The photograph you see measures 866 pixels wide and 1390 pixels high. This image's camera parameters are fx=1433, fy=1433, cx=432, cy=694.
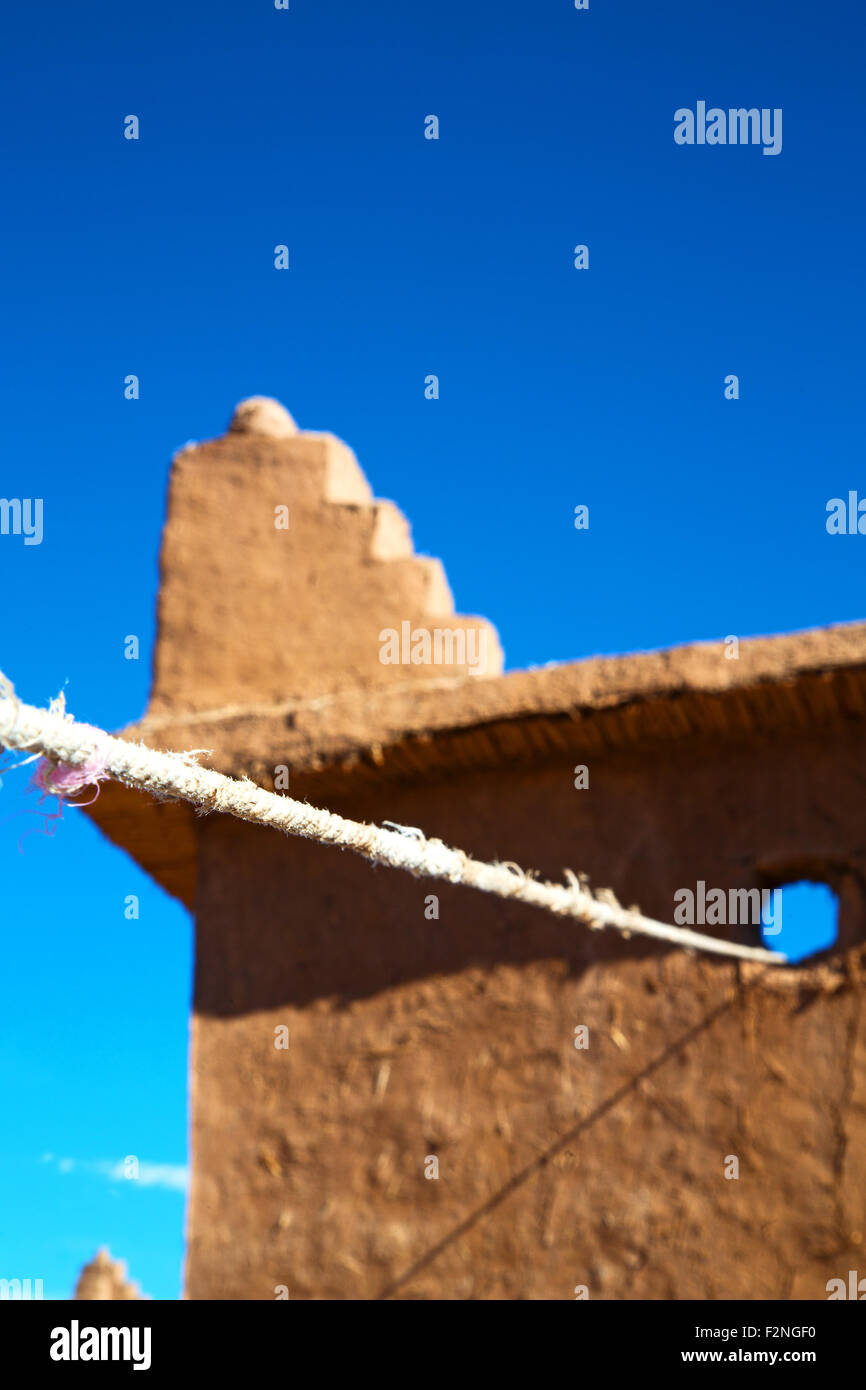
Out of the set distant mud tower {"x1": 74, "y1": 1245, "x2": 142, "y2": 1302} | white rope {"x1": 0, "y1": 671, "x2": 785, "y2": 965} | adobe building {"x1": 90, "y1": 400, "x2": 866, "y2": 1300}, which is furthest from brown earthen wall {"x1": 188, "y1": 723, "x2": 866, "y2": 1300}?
distant mud tower {"x1": 74, "y1": 1245, "x2": 142, "y2": 1302}

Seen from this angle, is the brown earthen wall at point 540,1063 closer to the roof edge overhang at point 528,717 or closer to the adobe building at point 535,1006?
the adobe building at point 535,1006

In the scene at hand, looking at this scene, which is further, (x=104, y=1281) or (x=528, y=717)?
(x=104, y=1281)

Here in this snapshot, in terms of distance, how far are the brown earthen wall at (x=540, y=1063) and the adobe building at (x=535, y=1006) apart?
11mm

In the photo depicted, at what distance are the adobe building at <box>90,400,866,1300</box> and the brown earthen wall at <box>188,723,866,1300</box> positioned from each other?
0.04ft

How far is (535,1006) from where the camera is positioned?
5.78 meters

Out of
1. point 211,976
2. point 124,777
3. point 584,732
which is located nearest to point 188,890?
point 211,976

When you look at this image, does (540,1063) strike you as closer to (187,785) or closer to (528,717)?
(528,717)

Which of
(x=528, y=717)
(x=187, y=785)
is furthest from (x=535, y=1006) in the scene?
(x=187, y=785)

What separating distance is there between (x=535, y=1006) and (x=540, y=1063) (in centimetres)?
23

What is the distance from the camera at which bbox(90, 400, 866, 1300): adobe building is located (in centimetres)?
529

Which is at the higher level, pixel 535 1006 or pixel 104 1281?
pixel 535 1006

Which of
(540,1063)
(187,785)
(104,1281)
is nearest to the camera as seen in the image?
(187,785)

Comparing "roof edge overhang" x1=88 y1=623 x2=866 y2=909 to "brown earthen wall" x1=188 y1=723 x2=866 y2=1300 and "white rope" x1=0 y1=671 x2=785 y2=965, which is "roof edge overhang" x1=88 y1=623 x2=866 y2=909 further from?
"white rope" x1=0 y1=671 x2=785 y2=965
